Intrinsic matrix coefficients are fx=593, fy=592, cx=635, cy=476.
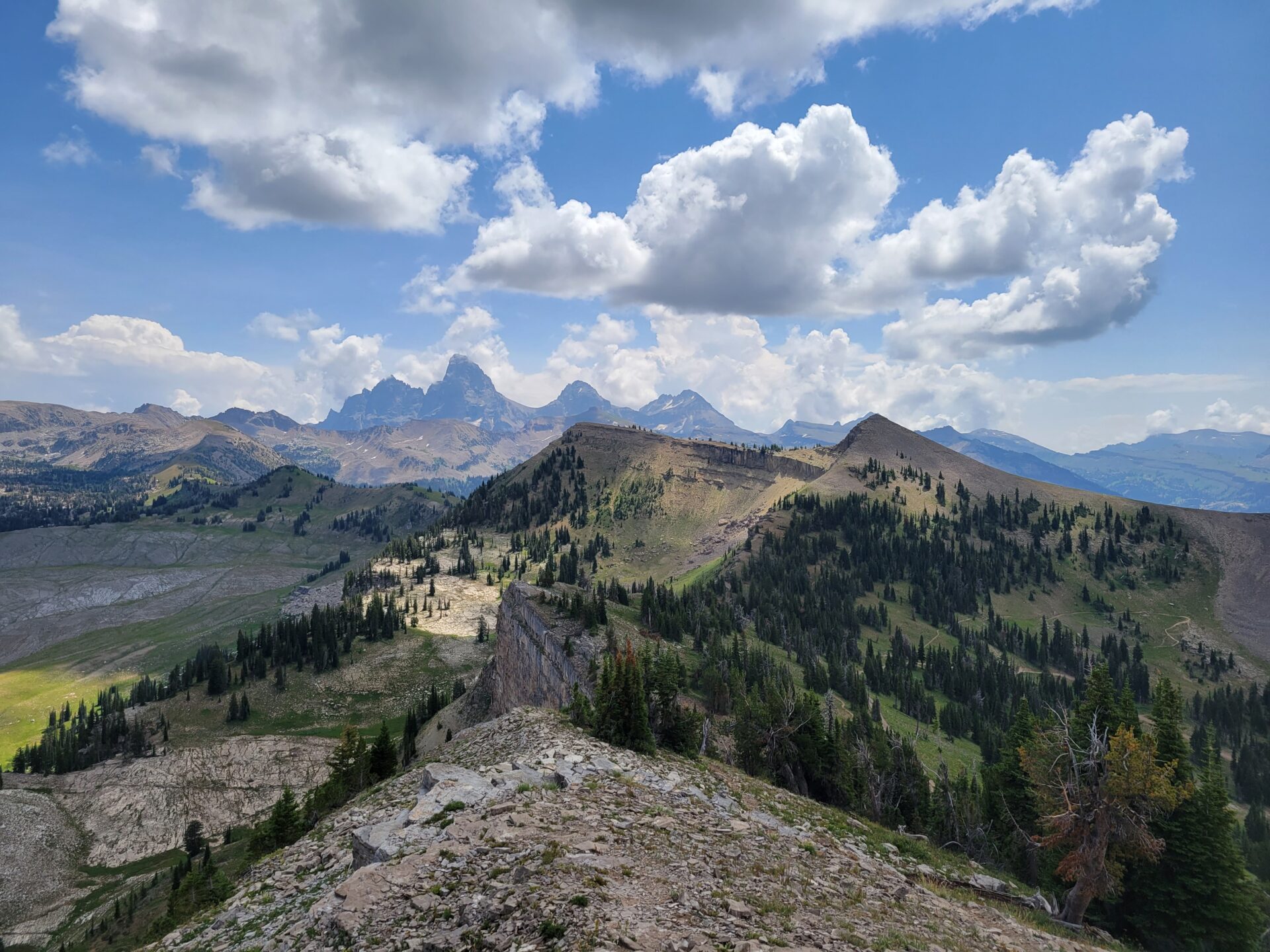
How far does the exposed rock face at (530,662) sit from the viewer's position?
275 feet

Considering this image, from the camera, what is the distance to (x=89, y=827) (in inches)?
4318

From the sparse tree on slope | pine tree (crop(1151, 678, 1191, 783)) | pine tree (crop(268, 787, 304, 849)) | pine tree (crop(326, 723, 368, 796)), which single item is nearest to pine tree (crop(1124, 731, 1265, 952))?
pine tree (crop(1151, 678, 1191, 783))

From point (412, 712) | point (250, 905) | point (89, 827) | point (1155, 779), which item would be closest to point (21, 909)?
point (89, 827)

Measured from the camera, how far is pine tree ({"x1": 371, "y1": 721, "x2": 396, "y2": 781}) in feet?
201

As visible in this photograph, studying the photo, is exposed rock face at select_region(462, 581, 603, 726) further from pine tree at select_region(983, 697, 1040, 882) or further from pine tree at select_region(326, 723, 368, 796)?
pine tree at select_region(983, 697, 1040, 882)

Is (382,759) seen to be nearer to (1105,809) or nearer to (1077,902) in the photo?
(1077,902)

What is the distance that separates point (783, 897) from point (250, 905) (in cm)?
2305

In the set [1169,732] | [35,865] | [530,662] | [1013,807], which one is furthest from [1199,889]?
[35,865]

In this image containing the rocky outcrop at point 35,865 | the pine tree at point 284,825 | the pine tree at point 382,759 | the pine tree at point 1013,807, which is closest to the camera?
the pine tree at point 1013,807

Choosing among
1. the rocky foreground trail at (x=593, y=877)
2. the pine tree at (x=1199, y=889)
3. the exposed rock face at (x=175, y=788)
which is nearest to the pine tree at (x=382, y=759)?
the rocky foreground trail at (x=593, y=877)

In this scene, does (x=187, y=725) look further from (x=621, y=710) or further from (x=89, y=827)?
(x=621, y=710)

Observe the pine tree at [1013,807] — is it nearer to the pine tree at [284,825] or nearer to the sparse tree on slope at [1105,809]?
the sparse tree on slope at [1105,809]

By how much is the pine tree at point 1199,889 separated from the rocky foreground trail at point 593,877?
21247 mm

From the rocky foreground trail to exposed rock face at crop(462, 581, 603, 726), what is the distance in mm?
42426
